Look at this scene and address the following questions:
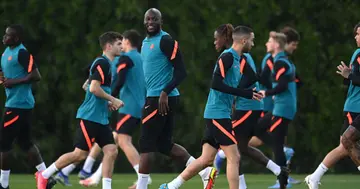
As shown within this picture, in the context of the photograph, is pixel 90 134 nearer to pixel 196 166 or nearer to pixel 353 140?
pixel 196 166

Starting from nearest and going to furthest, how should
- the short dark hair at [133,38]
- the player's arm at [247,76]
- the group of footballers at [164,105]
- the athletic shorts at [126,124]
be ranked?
the group of footballers at [164,105] → the player's arm at [247,76] → the athletic shorts at [126,124] → the short dark hair at [133,38]

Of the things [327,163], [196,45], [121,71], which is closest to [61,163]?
[121,71]

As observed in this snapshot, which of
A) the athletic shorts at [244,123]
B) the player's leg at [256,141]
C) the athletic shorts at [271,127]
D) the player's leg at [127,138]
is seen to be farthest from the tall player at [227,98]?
the player's leg at [256,141]

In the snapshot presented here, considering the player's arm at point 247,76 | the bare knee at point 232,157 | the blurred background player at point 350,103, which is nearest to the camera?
the bare knee at point 232,157

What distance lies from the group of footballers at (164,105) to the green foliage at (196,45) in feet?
5.44

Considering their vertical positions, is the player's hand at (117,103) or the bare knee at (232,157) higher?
the player's hand at (117,103)

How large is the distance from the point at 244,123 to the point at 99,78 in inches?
88.9

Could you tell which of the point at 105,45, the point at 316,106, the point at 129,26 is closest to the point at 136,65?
→ the point at 105,45

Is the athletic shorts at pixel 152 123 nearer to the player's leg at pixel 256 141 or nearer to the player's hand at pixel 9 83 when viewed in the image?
the player's hand at pixel 9 83

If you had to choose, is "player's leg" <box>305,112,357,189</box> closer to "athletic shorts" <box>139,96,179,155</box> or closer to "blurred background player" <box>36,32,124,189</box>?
"athletic shorts" <box>139,96,179,155</box>

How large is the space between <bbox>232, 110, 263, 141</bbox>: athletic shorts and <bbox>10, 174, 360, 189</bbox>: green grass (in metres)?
1.33

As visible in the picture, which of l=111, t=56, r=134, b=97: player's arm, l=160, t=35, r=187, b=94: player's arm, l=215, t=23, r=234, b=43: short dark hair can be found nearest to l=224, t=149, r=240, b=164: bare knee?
l=160, t=35, r=187, b=94: player's arm

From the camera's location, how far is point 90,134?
1134 centimetres

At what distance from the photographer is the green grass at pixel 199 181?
44.8 feet
